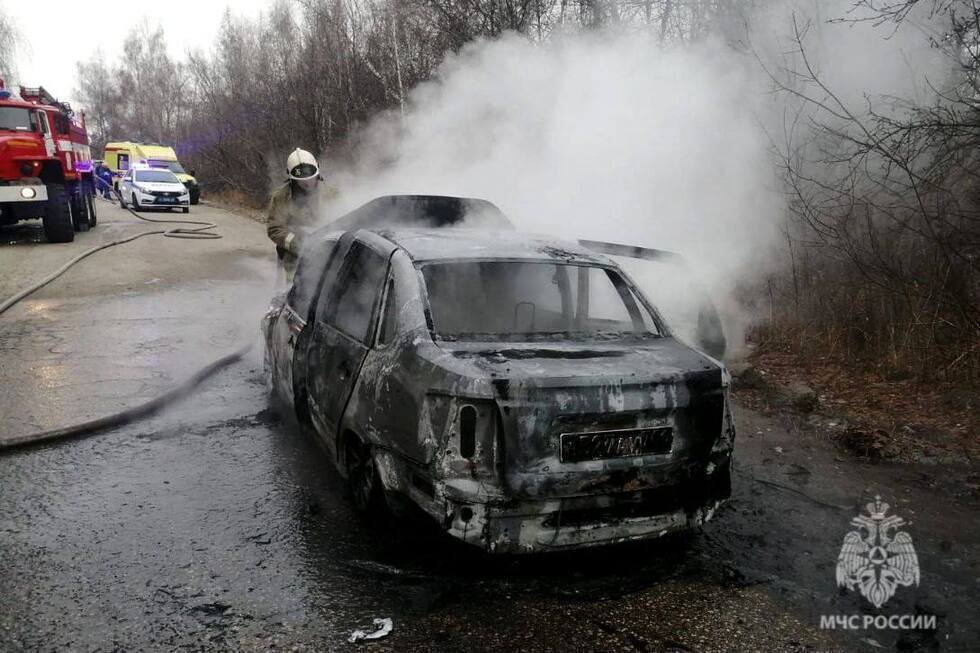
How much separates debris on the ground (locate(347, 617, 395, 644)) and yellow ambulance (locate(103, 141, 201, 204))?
28.3 metres

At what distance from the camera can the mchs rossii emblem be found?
117 inches

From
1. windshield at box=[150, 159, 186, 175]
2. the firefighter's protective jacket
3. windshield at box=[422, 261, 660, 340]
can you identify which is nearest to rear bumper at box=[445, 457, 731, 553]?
windshield at box=[422, 261, 660, 340]

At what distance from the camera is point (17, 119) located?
12820mm

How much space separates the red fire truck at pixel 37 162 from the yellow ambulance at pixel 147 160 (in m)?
13.6

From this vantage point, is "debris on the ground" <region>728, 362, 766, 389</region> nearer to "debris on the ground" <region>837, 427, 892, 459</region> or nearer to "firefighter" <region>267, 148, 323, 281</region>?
"debris on the ground" <region>837, 427, 892, 459</region>

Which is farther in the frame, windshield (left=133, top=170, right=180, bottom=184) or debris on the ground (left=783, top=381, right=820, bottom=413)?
windshield (left=133, top=170, right=180, bottom=184)

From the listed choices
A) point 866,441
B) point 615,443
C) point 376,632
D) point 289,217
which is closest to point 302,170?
point 289,217

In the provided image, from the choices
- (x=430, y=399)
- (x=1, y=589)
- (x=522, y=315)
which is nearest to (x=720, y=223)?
(x=522, y=315)

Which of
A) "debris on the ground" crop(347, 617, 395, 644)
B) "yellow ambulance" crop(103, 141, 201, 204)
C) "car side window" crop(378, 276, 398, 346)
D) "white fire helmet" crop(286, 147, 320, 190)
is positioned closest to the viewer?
"debris on the ground" crop(347, 617, 395, 644)

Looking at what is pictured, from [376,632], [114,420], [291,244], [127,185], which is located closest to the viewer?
[376,632]

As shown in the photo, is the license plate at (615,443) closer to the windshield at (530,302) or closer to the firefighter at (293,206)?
the windshield at (530,302)

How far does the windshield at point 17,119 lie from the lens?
1270cm

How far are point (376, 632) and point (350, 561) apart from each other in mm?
557

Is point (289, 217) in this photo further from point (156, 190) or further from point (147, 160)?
point (147, 160)
